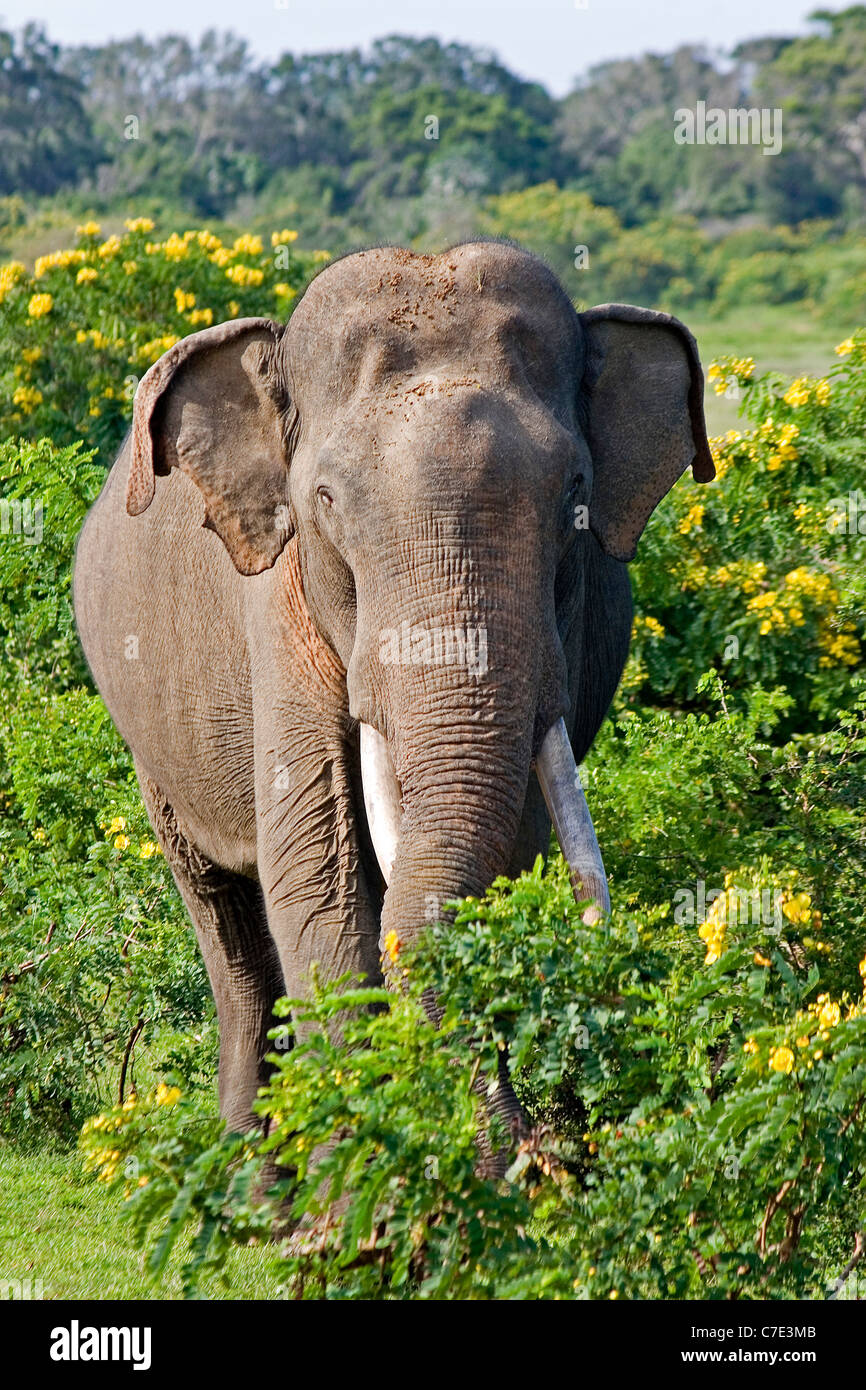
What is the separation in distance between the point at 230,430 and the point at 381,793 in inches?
48.3

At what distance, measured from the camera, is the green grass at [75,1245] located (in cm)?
523

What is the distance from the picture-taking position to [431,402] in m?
4.88

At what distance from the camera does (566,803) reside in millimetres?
4988

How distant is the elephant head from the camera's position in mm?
4723

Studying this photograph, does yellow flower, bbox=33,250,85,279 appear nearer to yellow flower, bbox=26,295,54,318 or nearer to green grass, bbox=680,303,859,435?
yellow flower, bbox=26,295,54,318

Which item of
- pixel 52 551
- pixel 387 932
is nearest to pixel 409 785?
pixel 387 932

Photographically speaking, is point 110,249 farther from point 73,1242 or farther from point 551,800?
point 551,800

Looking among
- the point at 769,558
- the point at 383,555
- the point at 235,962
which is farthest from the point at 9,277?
the point at 383,555

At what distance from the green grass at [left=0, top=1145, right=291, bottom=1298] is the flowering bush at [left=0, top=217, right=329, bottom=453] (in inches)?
254

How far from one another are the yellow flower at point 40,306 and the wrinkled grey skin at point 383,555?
20.4 feet

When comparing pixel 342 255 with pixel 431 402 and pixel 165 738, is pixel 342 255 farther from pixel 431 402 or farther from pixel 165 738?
pixel 165 738

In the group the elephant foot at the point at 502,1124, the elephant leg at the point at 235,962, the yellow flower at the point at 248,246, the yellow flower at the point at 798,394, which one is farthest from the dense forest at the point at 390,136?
the elephant foot at the point at 502,1124
